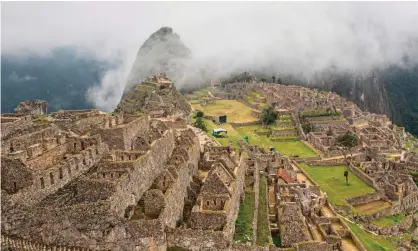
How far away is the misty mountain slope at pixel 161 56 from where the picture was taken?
12021 cm

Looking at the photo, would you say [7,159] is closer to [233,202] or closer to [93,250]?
[93,250]

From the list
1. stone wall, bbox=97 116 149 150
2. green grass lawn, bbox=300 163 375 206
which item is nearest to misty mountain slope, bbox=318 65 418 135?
green grass lawn, bbox=300 163 375 206

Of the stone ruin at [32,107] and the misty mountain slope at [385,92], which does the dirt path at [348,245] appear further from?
the misty mountain slope at [385,92]

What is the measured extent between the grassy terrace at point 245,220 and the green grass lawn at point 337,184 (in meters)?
20.1

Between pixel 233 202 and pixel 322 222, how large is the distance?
11.3m

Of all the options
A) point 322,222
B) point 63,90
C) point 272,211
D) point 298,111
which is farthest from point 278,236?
point 298,111

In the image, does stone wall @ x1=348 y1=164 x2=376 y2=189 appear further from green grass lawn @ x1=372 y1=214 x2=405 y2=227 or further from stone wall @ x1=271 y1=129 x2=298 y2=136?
stone wall @ x1=271 y1=129 x2=298 y2=136

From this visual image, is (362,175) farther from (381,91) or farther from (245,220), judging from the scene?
(381,91)

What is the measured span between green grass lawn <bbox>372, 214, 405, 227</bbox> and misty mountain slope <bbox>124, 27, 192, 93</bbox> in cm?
7213

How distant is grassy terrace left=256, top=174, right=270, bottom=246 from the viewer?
1113 inches

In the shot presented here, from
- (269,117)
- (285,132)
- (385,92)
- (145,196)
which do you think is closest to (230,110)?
(269,117)

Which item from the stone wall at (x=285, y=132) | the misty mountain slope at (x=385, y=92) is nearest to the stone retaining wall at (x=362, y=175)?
the stone wall at (x=285, y=132)

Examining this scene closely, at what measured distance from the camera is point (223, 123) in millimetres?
85250

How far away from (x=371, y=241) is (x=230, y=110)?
6441 cm
